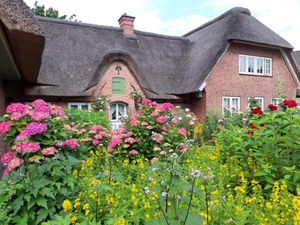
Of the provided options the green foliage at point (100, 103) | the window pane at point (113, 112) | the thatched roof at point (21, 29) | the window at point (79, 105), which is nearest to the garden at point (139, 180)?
the thatched roof at point (21, 29)

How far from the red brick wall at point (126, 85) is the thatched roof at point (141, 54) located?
1.15 feet

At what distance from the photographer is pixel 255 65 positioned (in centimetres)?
1638

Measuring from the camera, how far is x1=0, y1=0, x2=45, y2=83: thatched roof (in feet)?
14.6

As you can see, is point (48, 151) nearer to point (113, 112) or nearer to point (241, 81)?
point (113, 112)

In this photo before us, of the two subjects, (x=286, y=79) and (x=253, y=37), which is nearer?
(x=253, y=37)

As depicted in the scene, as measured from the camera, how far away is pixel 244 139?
149 inches

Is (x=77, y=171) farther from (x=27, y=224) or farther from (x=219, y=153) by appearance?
(x=219, y=153)

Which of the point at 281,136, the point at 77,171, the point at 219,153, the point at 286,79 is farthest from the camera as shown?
the point at 286,79

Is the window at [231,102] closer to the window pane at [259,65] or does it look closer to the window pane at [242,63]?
the window pane at [242,63]

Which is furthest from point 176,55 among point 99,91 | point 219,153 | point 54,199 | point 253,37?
point 54,199

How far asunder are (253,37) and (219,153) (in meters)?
12.8

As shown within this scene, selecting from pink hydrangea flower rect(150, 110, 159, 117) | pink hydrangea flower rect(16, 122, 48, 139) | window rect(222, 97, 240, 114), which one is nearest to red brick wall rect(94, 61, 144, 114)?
window rect(222, 97, 240, 114)

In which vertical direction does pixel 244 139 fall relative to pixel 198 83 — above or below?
below

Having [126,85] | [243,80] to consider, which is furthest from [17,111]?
[243,80]
